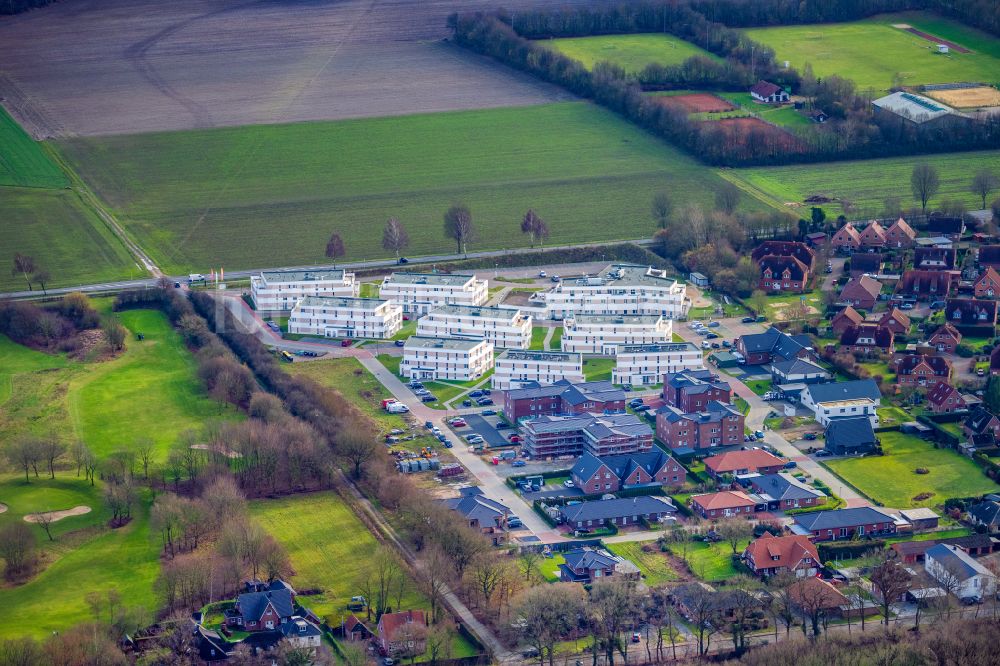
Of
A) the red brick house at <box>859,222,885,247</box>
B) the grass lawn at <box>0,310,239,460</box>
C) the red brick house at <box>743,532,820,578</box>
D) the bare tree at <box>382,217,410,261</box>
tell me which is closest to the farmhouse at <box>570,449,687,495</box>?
the red brick house at <box>743,532,820,578</box>

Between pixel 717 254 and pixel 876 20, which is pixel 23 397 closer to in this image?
pixel 717 254

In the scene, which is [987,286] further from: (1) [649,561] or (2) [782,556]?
(1) [649,561]

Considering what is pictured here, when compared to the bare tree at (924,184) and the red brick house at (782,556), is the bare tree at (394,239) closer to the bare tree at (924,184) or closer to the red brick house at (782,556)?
the bare tree at (924,184)

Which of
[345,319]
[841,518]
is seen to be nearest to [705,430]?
[841,518]

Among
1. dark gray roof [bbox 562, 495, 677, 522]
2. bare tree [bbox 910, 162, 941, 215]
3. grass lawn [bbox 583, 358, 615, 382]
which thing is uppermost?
bare tree [bbox 910, 162, 941, 215]

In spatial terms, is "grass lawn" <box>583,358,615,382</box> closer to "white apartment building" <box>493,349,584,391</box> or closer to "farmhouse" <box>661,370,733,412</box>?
"white apartment building" <box>493,349,584,391</box>
